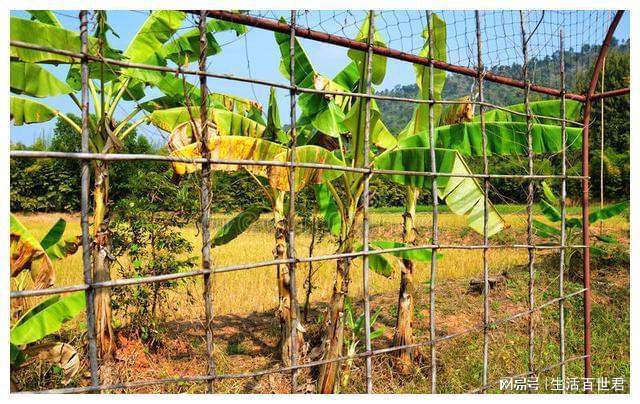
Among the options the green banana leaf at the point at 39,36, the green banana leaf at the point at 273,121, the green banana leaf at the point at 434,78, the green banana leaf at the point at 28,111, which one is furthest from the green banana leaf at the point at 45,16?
the green banana leaf at the point at 434,78

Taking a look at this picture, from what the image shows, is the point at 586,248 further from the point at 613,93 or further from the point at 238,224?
the point at 238,224

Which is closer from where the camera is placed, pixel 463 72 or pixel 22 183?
pixel 463 72

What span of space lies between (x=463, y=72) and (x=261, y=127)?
1.72 m

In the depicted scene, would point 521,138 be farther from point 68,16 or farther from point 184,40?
point 68,16

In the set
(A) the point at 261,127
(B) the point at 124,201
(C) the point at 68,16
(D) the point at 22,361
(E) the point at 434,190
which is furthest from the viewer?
(B) the point at 124,201

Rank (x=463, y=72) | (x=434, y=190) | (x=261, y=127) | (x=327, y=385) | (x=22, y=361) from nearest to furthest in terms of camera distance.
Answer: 1. (x=22, y=361)
2. (x=434, y=190)
3. (x=463, y=72)
4. (x=327, y=385)
5. (x=261, y=127)

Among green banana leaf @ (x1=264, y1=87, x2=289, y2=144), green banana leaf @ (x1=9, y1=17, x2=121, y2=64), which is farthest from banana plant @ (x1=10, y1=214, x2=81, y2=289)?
green banana leaf @ (x1=264, y1=87, x2=289, y2=144)

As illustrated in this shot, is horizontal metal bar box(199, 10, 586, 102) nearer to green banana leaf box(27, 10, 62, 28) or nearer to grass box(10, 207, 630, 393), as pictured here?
grass box(10, 207, 630, 393)

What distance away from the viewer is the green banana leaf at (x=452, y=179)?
3.34m

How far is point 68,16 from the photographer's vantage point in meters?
1.97

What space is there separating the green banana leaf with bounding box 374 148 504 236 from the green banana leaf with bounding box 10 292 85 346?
2073mm

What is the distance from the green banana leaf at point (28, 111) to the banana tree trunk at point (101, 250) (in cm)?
54

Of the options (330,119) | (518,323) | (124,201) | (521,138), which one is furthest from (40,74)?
(518,323)

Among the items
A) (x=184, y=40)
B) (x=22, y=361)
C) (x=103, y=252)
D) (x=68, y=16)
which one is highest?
(x=184, y=40)
